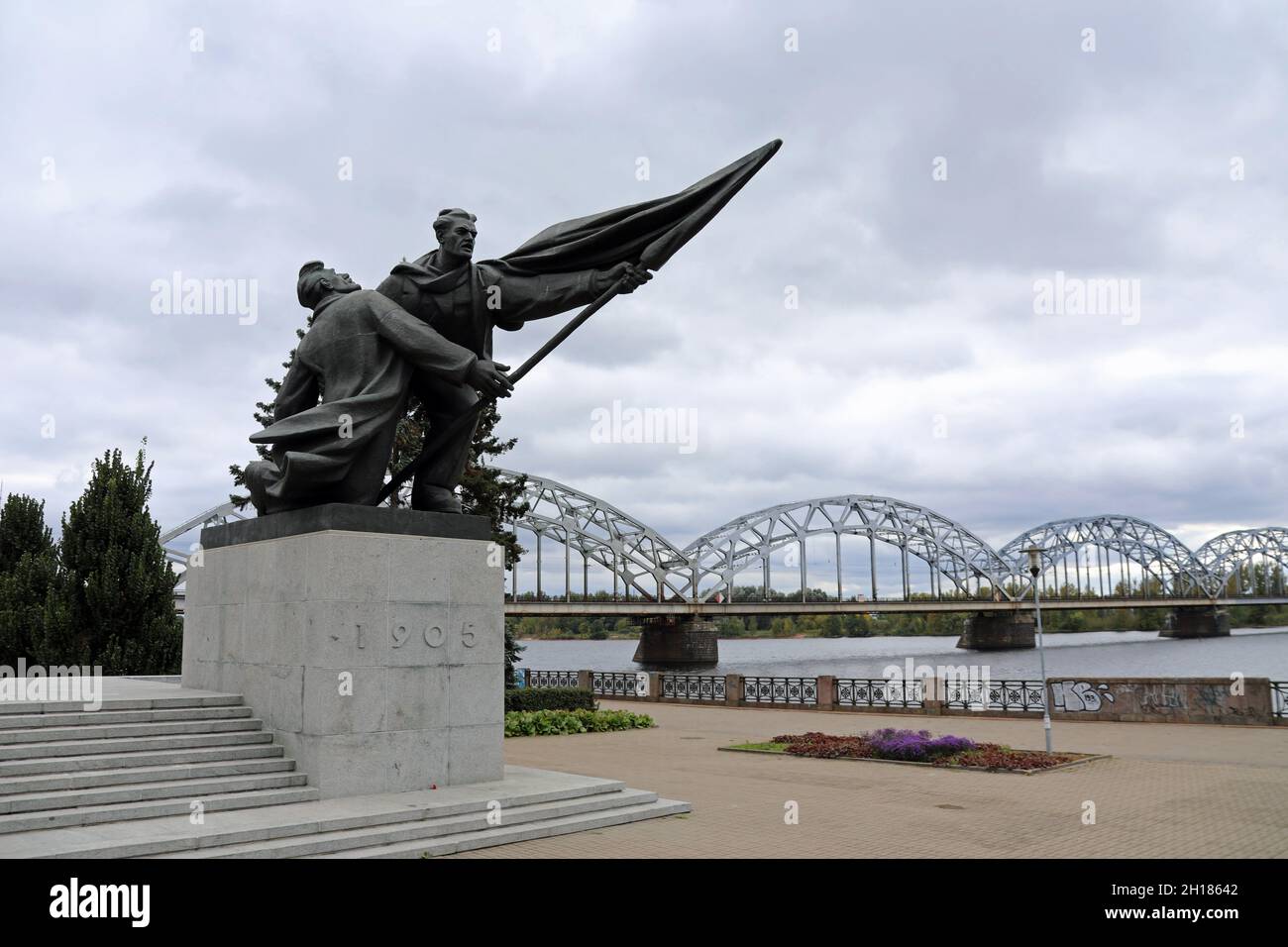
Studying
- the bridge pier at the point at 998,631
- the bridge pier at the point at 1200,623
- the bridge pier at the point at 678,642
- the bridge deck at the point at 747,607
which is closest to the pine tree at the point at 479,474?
the bridge deck at the point at 747,607

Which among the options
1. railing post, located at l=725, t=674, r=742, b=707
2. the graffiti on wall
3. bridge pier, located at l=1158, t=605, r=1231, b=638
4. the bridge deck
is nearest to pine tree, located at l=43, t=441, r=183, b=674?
railing post, located at l=725, t=674, r=742, b=707

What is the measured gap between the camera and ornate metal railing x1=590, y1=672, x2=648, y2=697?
30969 mm

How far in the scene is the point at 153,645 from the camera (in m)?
18.7

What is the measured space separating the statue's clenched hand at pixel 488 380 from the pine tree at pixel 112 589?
37.1 ft

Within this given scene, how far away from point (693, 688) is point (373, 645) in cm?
2168

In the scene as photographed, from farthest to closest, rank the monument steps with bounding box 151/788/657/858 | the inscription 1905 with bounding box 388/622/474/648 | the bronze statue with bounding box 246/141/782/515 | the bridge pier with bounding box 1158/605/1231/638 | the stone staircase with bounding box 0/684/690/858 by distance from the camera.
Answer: the bridge pier with bounding box 1158/605/1231/638
the bronze statue with bounding box 246/141/782/515
the inscription 1905 with bounding box 388/622/474/648
the stone staircase with bounding box 0/684/690/858
the monument steps with bounding box 151/788/657/858

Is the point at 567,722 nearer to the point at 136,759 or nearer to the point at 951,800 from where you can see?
the point at 951,800

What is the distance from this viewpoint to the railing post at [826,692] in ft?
84.0

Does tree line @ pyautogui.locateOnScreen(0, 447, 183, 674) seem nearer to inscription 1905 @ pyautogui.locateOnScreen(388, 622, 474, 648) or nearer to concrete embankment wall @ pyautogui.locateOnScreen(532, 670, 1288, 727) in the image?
inscription 1905 @ pyautogui.locateOnScreen(388, 622, 474, 648)

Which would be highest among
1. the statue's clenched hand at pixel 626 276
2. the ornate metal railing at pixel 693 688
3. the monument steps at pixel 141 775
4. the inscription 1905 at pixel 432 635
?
the statue's clenched hand at pixel 626 276

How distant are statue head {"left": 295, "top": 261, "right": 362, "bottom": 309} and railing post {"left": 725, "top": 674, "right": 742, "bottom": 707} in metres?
19.5

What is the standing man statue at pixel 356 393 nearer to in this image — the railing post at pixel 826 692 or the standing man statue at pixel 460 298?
the standing man statue at pixel 460 298

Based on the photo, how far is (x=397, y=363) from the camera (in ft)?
33.6

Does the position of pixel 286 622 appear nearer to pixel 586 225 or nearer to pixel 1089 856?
pixel 586 225
